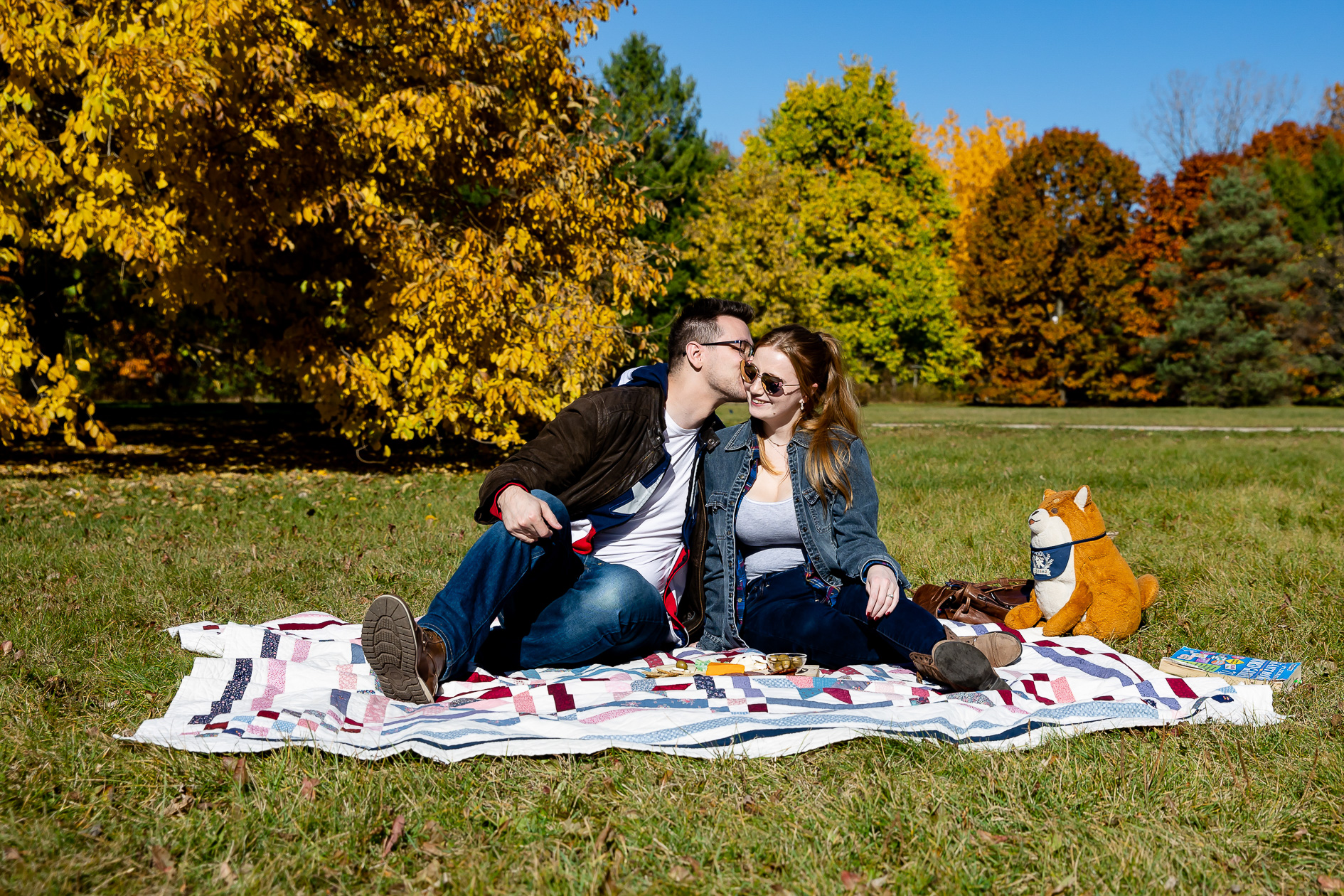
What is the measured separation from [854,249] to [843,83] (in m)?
5.72

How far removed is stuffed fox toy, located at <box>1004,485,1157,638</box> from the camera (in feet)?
14.6

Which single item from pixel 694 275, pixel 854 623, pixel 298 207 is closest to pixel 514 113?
pixel 298 207

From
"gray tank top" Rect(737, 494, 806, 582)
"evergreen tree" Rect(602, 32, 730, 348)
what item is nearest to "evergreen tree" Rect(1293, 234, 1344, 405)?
"evergreen tree" Rect(602, 32, 730, 348)

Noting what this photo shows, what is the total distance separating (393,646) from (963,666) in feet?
6.75

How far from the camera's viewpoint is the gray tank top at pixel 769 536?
4.15 m

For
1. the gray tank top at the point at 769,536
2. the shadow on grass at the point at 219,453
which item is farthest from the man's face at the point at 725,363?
the shadow on grass at the point at 219,453

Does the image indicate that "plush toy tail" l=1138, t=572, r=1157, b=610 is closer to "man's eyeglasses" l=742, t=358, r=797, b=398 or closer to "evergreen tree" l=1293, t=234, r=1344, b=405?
"man's eyeglasses" l=742, t=358, r=797, b=398

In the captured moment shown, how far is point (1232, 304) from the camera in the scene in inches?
1315

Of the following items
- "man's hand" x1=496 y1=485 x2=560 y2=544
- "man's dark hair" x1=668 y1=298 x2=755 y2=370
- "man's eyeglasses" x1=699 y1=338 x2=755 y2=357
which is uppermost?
"man's dark hair" x1=668 y1=298 x2=755 y2=370

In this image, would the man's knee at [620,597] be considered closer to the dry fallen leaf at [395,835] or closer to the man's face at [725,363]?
the man's face at [725,363]

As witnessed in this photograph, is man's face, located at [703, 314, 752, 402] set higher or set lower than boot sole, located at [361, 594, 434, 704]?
higher

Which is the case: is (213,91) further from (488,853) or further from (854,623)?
(488,853)

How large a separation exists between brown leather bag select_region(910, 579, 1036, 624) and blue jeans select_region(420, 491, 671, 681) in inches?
61.3

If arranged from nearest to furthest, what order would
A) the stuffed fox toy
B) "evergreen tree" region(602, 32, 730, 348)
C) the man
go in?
the man → the stuffed fox toy → "evergreen tree" region(602, 32, 730, 348)
